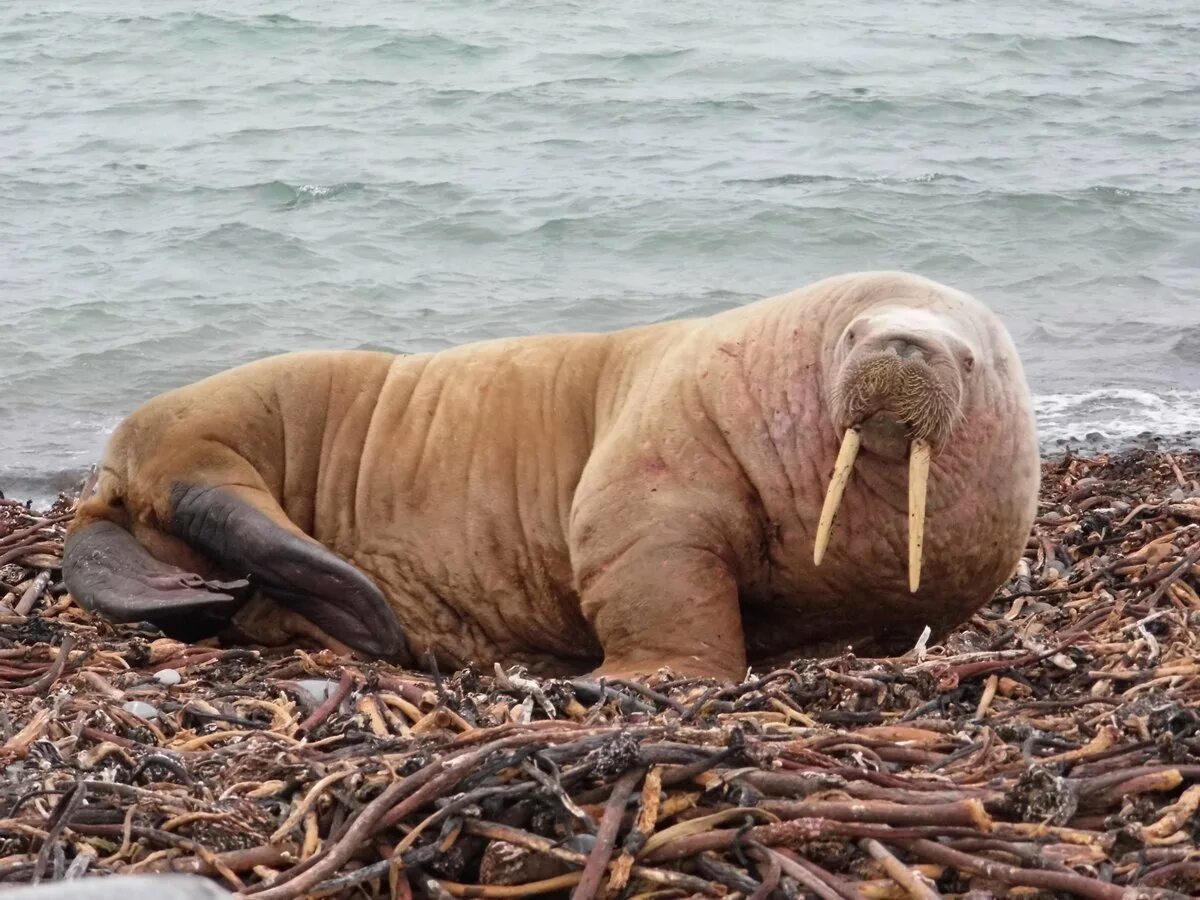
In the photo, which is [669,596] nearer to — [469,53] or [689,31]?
[469,53]

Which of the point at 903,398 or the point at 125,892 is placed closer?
the point at 125,892

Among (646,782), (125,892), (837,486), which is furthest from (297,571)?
(125,892)

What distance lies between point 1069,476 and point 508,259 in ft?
Result: 27.1

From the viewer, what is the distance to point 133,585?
6141 millimetres

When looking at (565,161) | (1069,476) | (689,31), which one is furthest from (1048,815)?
(689,31)

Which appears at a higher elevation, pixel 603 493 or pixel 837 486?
pixel 837 486

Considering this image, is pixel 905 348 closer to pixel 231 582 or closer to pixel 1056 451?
pixel 231 582

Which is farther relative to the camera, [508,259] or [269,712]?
[508,259]

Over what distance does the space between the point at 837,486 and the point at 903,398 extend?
329 millimetres

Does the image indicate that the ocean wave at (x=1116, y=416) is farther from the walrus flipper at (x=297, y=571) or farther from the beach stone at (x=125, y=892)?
the beach stone at (x=125, y=892)

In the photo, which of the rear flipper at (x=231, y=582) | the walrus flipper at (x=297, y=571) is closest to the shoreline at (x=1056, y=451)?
the rear flipper at (x=231, y=582)

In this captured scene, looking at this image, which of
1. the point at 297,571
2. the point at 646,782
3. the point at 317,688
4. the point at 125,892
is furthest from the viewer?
the point at 297,571

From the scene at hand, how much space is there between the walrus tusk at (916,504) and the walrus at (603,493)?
0.05 ft

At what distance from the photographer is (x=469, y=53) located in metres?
24.4
